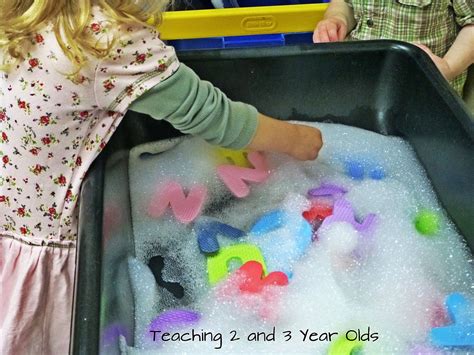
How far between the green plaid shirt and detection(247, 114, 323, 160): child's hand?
0.38 meters

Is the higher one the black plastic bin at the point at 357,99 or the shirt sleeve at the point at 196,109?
the shirt sleeve at the point at 196,109

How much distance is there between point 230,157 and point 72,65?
0.38 m

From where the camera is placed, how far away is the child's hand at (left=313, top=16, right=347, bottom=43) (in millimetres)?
1098

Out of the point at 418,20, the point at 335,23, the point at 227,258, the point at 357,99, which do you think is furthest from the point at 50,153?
the point at 418,20

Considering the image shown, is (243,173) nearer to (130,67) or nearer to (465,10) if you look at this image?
(130,67)

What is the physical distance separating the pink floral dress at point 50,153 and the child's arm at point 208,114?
0.06 ft

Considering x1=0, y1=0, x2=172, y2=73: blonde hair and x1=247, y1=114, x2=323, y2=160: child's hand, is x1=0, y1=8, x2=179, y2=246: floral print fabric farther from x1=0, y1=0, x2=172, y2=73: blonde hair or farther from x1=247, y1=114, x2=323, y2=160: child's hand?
x1=247, y1=114, x2=323, y2=160: child's hand

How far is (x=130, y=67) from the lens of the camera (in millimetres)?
650

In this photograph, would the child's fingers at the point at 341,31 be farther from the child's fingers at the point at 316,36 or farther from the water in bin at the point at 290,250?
the water in bin at the point at 290,250

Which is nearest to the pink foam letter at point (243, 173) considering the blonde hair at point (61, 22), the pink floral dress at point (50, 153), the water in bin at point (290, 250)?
the water in bin at point (290, 250)

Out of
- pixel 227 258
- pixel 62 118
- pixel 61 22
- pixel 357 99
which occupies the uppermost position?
pixel 61 22

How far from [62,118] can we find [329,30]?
0.59m

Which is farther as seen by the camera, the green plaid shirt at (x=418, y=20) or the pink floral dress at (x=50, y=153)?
the green plaid shirt at (x=418, y=20)

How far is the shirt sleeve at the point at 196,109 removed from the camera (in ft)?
2.23
